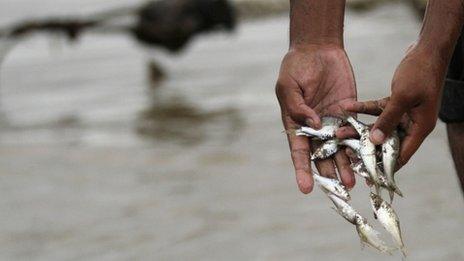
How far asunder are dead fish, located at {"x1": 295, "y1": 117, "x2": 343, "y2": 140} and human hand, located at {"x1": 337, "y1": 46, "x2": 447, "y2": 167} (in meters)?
0.06

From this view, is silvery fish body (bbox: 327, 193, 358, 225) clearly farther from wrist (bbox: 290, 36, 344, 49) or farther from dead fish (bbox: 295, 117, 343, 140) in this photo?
wrist (bbox: 290, 36, 344, 49)

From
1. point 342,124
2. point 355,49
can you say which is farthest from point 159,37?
point 342,124

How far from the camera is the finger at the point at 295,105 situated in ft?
→ 7.95

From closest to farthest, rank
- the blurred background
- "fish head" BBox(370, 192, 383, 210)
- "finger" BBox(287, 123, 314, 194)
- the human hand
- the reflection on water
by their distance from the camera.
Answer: the human hand < "finger" BBox(287, 123, 314, 194) < "fish head" BBox(370, 192, 383, 210) < the blurred background < the reflection on water

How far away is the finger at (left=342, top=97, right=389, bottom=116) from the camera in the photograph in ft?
7.80

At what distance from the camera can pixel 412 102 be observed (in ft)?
7.57

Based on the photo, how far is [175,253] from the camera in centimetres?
493

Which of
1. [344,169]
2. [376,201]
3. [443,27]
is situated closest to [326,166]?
[344,169]

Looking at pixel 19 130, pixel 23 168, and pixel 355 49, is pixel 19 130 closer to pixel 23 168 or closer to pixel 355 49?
pixel 23 168

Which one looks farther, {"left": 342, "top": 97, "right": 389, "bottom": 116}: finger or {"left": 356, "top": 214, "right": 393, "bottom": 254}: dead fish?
{"left": 356, "top": 214, "right": 393, "bottom": 254}: dead fish

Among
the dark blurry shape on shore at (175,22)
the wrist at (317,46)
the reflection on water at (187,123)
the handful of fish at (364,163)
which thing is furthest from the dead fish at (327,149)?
the dark blurry shape on shore at (175,22)

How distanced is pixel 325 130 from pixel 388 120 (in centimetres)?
14

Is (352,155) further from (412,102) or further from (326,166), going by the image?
(412,102)

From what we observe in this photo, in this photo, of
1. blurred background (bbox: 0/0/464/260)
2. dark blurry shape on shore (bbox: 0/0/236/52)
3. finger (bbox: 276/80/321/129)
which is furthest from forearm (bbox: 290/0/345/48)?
dark blurry shape on shore (bbox: 0/0/236/52)
